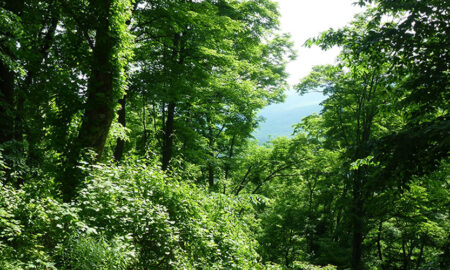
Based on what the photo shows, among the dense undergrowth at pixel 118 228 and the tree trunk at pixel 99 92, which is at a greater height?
the tree trunk at pixel 99 92

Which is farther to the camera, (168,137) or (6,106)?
(168,137)

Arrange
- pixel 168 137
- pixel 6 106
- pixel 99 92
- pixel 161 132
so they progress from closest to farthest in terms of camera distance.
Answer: pixel 6 106, pixel 99 92, pixel 168 137, pixel 161 132

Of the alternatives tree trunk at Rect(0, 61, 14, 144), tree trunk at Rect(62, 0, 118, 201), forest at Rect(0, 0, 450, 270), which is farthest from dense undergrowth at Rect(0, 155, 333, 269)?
tree trunk at Rect(0, 61, 14, 144)

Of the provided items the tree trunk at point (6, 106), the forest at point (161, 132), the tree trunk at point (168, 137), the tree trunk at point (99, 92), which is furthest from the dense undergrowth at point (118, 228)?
the tree trunk at point (168, 137)

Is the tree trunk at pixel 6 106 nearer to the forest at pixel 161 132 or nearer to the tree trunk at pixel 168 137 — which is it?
the forest at pixel 161 132

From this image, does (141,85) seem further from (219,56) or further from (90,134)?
(90,134)

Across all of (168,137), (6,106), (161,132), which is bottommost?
(6,106)

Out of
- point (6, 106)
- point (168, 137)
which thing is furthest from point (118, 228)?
point (168, 137)

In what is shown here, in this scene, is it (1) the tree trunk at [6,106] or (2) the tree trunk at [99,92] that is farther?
(1) the tree trunk at [6,106]

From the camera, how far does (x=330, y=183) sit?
15070 millimetres

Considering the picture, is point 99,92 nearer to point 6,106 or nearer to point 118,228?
point 6,106

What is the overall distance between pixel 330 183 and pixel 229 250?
A: 420 inches

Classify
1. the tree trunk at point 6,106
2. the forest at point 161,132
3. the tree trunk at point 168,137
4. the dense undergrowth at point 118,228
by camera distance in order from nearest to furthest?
1. the dense undergrowth at point 118,228
2. the forest at point 161,132
3. the tree trunk at point 6,106
4. the tree trunk at point 168,137

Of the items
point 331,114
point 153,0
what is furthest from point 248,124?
point 153,0
